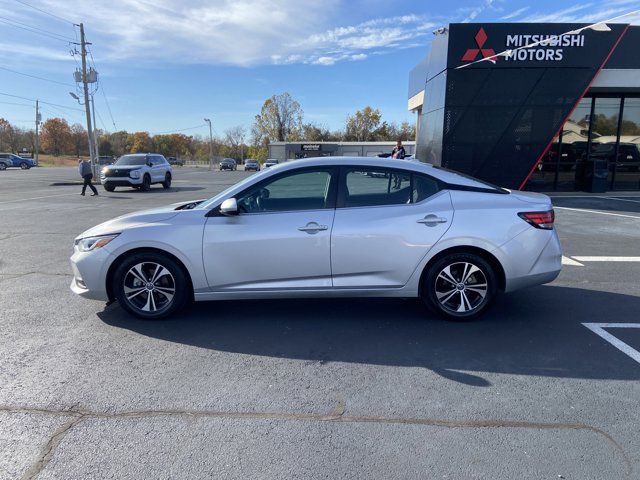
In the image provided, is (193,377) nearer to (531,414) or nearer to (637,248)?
(531,414)

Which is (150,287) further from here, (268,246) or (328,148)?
(328,148)

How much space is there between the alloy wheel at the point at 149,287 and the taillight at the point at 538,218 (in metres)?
3.58

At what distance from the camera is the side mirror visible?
4273 mm

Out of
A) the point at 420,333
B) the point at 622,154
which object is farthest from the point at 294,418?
the point at 622,154

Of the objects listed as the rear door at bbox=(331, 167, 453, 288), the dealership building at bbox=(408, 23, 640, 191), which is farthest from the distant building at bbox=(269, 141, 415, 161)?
the rear door at bbox=(331, 167, 453, 288)

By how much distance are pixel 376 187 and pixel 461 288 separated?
133 cm

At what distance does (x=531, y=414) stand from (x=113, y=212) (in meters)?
12.9

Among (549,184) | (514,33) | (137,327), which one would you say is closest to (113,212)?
(137,327)

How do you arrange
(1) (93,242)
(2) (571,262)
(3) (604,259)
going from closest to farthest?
1. (1) (93,242)
2. (2) (571,262)
3. (3) (604,259)

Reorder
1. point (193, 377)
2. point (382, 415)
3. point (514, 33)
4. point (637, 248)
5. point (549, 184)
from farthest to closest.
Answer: point (549, 184) < point (514, 33) < point (637, 248) < point (193, 377) < point (382, 415)

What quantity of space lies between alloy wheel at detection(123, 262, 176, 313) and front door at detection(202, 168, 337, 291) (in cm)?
48

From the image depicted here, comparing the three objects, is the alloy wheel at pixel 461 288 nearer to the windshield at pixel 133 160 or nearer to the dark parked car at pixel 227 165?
the windshield at pixel 133 160

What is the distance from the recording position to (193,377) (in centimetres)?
346

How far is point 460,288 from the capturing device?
4480 millimetres
